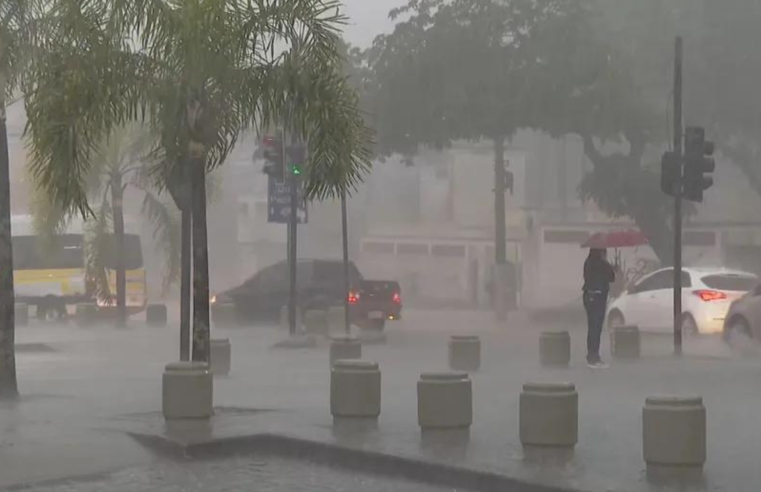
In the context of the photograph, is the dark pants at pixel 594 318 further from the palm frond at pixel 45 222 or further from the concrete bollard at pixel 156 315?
the concrete bollard at pixel 156 315

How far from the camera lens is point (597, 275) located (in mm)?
23859

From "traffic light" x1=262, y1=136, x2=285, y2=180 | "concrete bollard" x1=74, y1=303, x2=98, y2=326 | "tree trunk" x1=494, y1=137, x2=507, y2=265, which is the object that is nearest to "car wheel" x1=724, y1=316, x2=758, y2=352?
"traffic light" x1=262, y1=136, x2=285, y2=180

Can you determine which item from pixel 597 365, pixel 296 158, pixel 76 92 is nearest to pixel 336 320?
pixel 296 158

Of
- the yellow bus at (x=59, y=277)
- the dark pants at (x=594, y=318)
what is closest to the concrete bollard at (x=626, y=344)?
the dark pants at (x=594, y=318)

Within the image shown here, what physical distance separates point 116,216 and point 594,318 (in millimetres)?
19422

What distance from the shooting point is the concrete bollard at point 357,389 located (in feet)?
47.7

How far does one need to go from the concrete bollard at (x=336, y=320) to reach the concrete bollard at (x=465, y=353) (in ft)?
35.4

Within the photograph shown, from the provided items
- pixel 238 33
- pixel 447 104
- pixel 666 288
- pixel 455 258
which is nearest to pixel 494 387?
pixel 238 33

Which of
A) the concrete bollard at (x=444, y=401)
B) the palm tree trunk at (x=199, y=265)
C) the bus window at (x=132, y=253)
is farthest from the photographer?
the bus window at (x=132, y=253)

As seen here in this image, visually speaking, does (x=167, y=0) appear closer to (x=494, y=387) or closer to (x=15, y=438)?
(x=15, y=438)

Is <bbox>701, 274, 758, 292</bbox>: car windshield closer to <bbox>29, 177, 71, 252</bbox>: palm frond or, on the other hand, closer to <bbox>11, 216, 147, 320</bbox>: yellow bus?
<bbox>29, 177, 71, 252</bbox>: palm frond

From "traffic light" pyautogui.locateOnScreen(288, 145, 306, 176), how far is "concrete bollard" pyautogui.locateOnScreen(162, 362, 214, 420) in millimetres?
14163

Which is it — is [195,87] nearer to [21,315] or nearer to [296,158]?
[296,158]

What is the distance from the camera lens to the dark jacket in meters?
23.8
